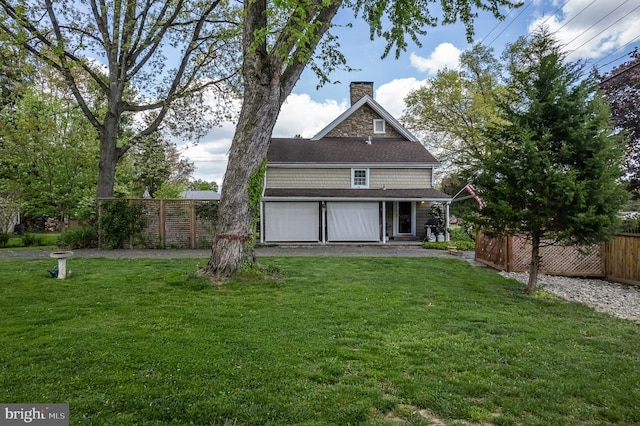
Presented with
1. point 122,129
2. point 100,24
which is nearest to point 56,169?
point 122,129

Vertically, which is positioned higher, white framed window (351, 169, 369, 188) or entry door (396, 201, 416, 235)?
white framed window (351, 169, 369, 188)

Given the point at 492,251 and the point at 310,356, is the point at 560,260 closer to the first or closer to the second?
the point at 492,251

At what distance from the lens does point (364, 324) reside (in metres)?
5.10

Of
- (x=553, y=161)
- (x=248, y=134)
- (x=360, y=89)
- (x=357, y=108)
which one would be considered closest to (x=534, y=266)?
(x=553, y=161)

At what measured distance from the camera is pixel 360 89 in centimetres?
2217

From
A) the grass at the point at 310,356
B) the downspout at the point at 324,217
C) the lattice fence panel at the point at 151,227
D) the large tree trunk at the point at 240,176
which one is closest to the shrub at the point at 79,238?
the lattice fence panel at the point at 151,227

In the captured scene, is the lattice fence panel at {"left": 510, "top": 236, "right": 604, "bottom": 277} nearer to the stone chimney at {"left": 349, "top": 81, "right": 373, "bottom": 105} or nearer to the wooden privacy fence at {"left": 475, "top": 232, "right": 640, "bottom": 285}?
the wooden privacy fence at {"left": 475, "top": 232, "right": 640, "bottom": 285}

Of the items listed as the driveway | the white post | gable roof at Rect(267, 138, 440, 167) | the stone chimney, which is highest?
the stone chimney

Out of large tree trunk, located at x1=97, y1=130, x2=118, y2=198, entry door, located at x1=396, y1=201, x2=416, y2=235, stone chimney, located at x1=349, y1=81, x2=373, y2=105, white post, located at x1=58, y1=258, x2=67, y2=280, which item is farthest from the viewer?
stone chimney, located at x1=349, y1=81, x2=373, y2=105

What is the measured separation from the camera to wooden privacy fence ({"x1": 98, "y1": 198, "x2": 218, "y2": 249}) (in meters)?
15.4

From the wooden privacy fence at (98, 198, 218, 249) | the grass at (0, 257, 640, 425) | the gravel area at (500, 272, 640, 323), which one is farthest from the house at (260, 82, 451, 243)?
the grass at (0, 257, 640, 425)

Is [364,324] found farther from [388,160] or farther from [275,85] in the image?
[388,160]

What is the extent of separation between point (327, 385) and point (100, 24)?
17.0 meters

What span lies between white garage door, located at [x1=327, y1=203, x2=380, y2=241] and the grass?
1103 cm
